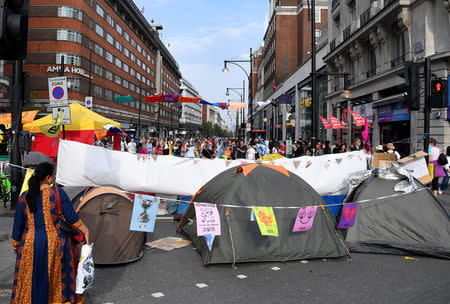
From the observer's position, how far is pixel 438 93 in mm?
9656

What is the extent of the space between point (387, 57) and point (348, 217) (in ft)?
58.8

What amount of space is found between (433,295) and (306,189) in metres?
2.53

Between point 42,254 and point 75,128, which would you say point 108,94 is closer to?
point 75,128

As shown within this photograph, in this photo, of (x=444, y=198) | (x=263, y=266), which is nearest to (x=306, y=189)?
(x=263, y=266)

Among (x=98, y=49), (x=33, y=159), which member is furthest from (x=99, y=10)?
(x=33, y=159)

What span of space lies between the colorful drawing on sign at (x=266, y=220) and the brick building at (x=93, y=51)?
3371 cm

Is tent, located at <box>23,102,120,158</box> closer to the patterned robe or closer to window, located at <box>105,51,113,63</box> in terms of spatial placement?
the patterned robe

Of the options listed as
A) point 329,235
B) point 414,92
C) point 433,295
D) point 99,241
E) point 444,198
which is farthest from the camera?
point 444,198

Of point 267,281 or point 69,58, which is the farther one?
point 69,58

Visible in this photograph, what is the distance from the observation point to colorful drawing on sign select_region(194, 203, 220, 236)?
5511 mm

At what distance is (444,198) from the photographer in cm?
1120

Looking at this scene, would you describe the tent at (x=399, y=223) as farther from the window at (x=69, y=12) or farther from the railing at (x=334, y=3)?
the window at (x=69, y=12)

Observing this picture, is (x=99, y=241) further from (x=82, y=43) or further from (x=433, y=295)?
(x=82, y=43)

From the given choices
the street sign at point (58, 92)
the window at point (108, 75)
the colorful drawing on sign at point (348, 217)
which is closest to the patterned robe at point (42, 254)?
the colorful drawing on sign at point (348, 217)
